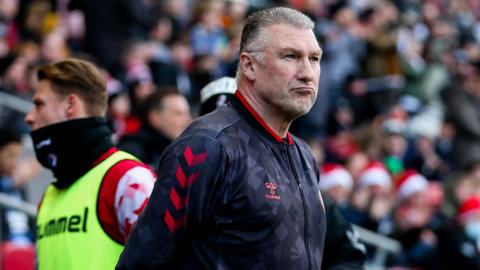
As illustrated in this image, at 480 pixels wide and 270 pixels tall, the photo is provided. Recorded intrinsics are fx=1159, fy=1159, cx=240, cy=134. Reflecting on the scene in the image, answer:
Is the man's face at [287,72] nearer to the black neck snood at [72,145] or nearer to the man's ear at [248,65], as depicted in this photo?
the man's ear at [248,65]

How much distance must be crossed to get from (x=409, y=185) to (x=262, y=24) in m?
9.18

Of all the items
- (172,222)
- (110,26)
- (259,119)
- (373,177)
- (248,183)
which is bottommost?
(373,177)

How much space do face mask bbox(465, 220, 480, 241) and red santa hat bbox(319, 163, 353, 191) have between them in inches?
61.0

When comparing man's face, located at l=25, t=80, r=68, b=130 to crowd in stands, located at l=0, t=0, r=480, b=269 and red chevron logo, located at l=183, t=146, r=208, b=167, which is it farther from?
crowd in stands, located at l=0, t=0, r=480, b=269

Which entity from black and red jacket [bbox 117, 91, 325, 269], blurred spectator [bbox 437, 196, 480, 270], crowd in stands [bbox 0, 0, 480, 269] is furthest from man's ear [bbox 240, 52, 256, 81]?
blurred spectator [bbox 437, 196, 480, 270]

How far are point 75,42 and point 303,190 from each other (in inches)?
401

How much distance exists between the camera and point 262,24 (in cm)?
420

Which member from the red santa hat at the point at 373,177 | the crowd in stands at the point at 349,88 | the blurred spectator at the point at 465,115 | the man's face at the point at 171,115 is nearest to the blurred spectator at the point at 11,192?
the crowd in stands at the point at 349,88

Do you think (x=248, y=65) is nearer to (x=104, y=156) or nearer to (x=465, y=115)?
(x=104, y=156)

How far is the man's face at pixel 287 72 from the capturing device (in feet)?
13.4

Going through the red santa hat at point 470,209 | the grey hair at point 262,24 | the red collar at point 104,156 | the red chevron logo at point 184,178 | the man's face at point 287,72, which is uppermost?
the grey hair at point 262,24

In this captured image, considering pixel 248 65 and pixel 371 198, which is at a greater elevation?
pixel 248 65

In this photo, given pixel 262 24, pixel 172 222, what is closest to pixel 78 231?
pixel 172 222

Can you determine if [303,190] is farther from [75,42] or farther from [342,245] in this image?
[75,42]
